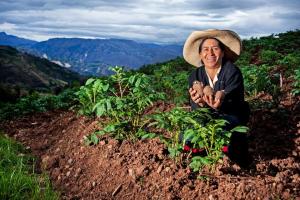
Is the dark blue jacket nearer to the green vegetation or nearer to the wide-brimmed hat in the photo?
the wide-brimmed hat

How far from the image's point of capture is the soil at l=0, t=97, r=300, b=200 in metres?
3.57

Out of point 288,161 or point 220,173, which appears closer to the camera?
point 220,173

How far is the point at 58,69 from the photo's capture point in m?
138

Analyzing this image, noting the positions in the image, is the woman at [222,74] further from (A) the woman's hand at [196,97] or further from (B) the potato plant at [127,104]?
(B) the potato plant at [127,104]

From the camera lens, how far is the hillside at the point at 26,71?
10025cm

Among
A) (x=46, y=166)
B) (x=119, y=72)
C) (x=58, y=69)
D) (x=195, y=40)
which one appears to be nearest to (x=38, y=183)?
(x=46, y=166)

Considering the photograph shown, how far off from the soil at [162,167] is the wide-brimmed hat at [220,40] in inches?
42.0

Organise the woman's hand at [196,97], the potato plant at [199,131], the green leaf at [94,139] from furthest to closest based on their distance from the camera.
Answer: the green leaf at [94,139], the woman's hand at [196,97], the potato plant at [199,131]

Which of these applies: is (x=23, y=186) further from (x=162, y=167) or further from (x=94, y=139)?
(x=162, y=167)

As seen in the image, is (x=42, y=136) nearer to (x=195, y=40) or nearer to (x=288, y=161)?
(x=195, y=40)

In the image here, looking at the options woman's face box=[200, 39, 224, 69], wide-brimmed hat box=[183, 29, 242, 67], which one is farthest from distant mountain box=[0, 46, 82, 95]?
woman's face box=[200, 39, 224, 69]

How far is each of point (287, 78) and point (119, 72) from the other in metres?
3.90

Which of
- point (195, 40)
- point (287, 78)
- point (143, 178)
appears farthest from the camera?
point (287, 78)

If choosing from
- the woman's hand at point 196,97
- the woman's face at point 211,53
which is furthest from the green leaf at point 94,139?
the woman's face at point 211,53
